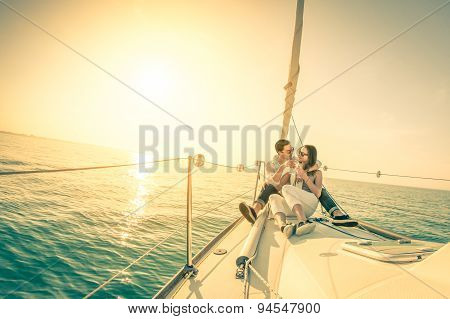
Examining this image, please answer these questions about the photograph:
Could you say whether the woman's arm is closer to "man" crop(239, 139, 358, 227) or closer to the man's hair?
"man" crop(239, 139, 358, 227)

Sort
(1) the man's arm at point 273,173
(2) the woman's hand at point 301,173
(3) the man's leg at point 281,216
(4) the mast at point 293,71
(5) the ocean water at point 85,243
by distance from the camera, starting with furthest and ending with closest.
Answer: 1. (4) the mast at point 293,71
2. (5) the ocean water at point 85,243
3. (1) the man's arm at point 273,173
4. (2) the woman's hand at point 301,173
5. (3) the man's leg at point 281,216

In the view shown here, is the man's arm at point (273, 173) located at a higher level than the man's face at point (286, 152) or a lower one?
lower

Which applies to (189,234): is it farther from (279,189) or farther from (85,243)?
(85,243)

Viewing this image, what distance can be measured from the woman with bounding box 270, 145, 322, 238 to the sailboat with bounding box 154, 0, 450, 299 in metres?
0.17

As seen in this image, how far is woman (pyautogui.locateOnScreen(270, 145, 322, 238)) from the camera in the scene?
370 cm

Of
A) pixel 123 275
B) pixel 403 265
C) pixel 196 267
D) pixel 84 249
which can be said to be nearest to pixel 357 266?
pixel 403 265

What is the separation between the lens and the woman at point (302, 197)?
3.70 m

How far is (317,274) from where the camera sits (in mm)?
2324

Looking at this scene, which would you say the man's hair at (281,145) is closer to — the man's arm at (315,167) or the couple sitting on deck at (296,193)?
the couple sitting on deck at (296,193)

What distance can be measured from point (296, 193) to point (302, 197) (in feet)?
0.44

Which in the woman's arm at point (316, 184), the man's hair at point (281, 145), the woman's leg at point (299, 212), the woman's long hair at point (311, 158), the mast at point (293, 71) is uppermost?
the mast at point (293, 71)

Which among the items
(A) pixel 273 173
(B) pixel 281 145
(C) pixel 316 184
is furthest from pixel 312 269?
(B) pixel 281 145

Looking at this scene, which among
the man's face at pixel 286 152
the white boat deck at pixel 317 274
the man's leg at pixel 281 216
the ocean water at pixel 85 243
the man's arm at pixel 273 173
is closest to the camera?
the white boat deck at pixel 317 274

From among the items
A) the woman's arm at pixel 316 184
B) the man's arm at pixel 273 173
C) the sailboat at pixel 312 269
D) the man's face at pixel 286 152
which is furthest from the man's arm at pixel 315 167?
the sailboat at pixel 312 269
